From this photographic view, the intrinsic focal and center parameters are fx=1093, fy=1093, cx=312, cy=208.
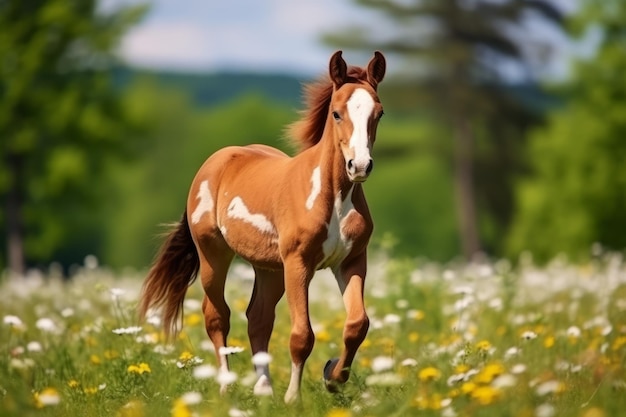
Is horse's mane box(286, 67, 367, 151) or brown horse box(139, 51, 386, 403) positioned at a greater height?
horse's mane box(286, 67, 367, 151)

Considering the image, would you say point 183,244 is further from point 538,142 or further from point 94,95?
point 538,142

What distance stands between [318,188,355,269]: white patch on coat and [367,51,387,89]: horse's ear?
61 centimetres

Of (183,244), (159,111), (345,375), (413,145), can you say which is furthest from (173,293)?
(159,111)

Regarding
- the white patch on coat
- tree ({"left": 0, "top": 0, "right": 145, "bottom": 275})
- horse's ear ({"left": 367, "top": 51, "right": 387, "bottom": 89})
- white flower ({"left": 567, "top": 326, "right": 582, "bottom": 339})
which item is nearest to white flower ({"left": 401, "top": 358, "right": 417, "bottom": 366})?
the white patch on coat

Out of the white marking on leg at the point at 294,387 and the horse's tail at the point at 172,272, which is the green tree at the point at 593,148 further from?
the white marking on leg at the point at 294,387

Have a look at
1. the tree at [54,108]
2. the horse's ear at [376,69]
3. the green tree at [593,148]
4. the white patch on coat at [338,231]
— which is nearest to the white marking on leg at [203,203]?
the white patch on coat at [338,231]

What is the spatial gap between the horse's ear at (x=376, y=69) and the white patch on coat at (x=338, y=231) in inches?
24.1

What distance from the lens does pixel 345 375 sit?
5969 millimetres

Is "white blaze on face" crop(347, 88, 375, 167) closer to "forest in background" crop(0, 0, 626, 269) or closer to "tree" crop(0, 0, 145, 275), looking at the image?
"forest in background" crop(0, 0, 626, 269)

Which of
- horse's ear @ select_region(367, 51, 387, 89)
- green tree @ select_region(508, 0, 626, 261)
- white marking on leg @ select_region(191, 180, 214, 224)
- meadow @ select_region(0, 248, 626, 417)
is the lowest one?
green tree @ select_region(508, 0, 626, 261)

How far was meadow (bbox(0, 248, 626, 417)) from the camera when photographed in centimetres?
484

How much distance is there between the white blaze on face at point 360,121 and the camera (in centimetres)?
543

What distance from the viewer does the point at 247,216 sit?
6.55m

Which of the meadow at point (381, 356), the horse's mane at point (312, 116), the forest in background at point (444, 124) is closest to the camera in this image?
the meadow at point (381, 356)
